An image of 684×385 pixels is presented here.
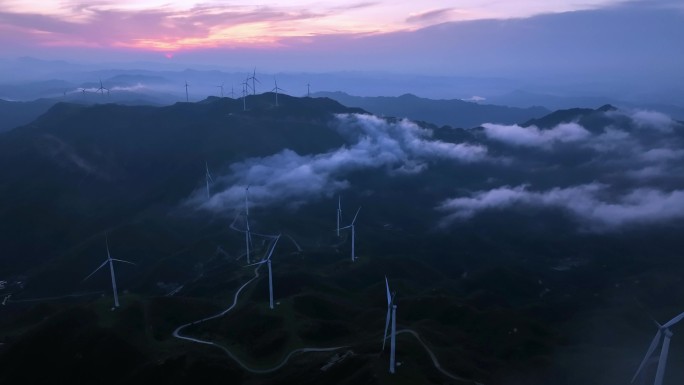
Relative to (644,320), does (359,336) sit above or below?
above

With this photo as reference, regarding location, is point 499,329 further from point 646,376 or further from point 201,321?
point 201,321

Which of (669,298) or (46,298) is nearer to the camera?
(669,298)

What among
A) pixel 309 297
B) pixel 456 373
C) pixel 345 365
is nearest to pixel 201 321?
pixel 309 297

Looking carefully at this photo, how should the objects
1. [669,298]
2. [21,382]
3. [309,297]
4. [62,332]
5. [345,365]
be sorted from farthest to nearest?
[669,298] → [309,297] → [62,332] → [21,382] → [345,365]

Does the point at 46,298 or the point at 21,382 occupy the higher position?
the point at 21,382

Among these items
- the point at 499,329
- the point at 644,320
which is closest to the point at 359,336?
the point at 499,329

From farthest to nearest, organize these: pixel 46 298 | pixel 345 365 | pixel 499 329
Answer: pixel 46 298 < pixel 499 329 < pixel 345 365

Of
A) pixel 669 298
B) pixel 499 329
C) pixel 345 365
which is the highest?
pixel 345 365

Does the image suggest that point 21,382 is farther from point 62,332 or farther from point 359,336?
point 359,336

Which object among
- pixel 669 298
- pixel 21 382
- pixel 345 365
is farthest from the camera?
pixel 669 298
